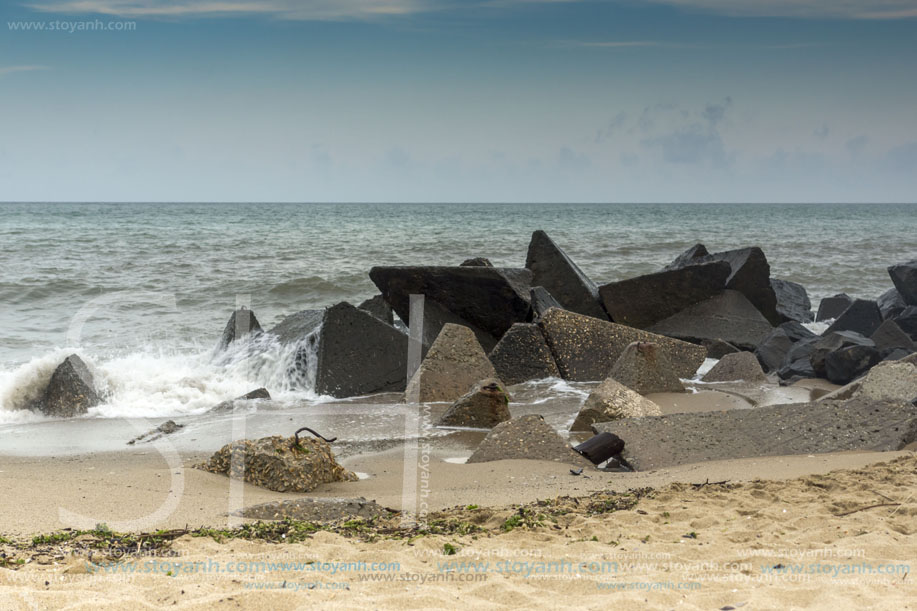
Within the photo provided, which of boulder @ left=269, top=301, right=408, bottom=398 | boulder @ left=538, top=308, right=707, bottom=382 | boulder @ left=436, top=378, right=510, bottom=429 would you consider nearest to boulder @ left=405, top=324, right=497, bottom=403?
boulder @ left=269, top=301, right=408, bottom=398

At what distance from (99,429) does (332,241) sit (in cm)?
2358

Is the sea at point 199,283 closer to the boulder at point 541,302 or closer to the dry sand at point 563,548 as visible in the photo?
the boulder at point 541,302

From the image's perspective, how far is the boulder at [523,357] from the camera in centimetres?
826

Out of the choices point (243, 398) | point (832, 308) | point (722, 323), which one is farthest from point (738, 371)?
point (832, 308)

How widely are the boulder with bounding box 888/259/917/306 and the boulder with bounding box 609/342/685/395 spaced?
15.8ft

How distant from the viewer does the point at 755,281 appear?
11109 mm

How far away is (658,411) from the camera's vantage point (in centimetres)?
650

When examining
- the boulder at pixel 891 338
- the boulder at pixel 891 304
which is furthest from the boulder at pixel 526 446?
the boulder at pixel 891 304

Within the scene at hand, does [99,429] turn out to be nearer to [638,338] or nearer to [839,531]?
[638,338]

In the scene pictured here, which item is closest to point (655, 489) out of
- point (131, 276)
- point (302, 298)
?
point (302, 298)

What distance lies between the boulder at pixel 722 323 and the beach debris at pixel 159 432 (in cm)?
607

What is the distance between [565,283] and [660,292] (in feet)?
4.18

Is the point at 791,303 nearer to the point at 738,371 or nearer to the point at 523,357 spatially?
the point at 738,371

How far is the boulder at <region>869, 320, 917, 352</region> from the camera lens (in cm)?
877
